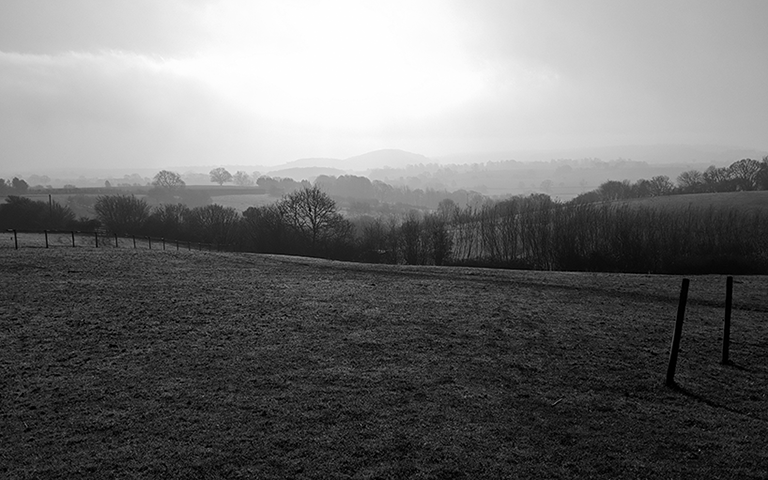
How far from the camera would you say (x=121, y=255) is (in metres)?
25.0

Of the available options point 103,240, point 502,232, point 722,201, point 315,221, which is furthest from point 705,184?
point 103,240

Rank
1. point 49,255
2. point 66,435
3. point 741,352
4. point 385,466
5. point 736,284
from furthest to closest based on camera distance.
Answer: point 49,255
point 736,284
point 741,352
point 66,435
point 385,466

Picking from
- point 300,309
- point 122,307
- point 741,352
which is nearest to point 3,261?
point 122,307

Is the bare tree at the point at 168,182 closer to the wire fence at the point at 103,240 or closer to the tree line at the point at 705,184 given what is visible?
the wire fence at the point at 103,240

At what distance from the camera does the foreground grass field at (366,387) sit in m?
6.55

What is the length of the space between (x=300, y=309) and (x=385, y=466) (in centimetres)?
890

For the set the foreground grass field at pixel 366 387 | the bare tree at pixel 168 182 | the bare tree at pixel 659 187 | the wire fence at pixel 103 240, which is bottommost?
the foreground grass field at pixel 366 387

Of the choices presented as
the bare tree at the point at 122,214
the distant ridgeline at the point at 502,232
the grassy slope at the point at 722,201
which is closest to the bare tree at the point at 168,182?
the bare tree at the point at 122,214

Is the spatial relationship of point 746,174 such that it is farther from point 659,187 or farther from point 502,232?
point 502,232

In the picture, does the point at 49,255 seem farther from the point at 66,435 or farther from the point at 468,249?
the point at 468,249

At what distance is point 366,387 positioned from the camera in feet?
29.2

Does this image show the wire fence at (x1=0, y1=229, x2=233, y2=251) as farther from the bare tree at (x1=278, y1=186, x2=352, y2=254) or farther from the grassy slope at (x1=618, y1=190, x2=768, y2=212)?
the grassy slope at (x1=618, y1=190, x2=768, y2=212)

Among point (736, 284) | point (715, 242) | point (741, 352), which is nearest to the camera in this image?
point (741, 352)

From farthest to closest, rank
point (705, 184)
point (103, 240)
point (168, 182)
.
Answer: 1. point (168, 182)
2. point (705, 184)
3. point (103, 240)
